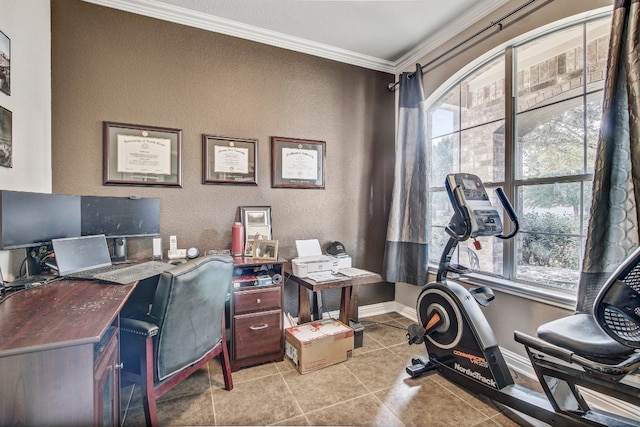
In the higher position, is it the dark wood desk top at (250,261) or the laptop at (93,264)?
A: the laptop at (93,264)

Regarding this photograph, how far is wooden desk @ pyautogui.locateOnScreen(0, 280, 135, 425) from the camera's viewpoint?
2.80ft

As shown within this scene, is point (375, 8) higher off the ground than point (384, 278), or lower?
higher

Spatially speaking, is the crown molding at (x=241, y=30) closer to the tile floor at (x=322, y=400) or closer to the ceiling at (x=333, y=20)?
the ceiling at (x=333, y=20)

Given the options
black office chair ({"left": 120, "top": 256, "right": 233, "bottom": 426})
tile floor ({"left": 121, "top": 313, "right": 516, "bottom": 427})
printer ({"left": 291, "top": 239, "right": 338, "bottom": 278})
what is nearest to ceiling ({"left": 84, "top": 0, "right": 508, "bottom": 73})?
printer ({"left": 291, "top": 239, "right": 338, "bottom": 278})

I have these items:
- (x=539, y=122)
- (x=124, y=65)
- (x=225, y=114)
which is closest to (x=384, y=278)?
(x=539, y=122)

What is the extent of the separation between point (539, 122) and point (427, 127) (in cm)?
116

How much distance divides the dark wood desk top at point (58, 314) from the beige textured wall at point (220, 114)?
1.08 m

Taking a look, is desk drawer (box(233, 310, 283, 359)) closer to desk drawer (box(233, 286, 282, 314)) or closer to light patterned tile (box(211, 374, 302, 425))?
desk drawer (box(233, 286, 282, 314))

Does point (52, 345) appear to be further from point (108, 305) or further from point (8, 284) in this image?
point (8, 284)

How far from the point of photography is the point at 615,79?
5.38 feet

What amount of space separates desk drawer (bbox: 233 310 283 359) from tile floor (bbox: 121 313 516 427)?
0.45ft

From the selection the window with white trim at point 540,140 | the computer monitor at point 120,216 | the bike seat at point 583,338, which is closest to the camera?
the bike seat at point 583,338

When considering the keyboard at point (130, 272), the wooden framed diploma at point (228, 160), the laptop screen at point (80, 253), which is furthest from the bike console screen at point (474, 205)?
the laptop screen at point (80, 253)

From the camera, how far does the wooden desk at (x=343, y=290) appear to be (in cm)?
245
